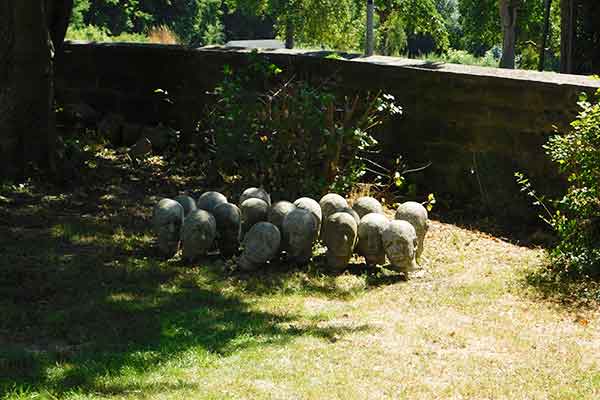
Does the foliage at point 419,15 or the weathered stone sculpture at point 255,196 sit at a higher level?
the foliage at point 419,15

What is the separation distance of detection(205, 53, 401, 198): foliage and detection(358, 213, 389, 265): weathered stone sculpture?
4.72 ft

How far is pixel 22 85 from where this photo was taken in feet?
30.9

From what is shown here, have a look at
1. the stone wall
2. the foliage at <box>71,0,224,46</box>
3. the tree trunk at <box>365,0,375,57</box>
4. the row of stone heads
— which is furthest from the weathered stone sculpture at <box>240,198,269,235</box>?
the foliage at <box>71,0,224,46</box>

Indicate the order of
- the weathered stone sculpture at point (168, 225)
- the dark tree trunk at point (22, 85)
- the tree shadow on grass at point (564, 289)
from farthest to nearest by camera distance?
the dark tree trunk at point (22, 85) → the weathered stone sculpture at point (168, 225) → the tree shadow on grass at point (564, 289)

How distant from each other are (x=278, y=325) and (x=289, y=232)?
128cm

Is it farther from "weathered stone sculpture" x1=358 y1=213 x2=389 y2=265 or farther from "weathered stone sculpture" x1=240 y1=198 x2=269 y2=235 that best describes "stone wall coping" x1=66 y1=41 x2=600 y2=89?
"weathered stone sculpture" x1=240 y1=198 x2=269 y2=235

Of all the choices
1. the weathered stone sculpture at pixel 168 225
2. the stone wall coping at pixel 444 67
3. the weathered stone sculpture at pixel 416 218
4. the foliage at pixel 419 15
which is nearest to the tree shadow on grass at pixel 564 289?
the weathered stone sculpture at pixel 416 218

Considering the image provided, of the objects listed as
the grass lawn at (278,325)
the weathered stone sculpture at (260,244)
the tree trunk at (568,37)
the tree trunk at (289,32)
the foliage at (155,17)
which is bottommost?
the grass lawn at (278,325)

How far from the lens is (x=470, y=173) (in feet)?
29.5

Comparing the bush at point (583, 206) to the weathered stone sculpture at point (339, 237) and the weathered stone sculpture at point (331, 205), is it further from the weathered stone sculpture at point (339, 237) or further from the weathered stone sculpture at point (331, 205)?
the weathered stone sculpture at point (331, 205)

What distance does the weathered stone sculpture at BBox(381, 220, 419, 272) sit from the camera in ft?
22.7

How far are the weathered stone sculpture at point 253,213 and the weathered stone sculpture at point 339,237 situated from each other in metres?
0.59

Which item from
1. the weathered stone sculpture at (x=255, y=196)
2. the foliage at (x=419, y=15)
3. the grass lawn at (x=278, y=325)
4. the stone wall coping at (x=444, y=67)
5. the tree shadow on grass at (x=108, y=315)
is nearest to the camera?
the grass lawn at (x=278, y=325)

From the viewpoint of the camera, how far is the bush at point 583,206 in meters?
6.91
